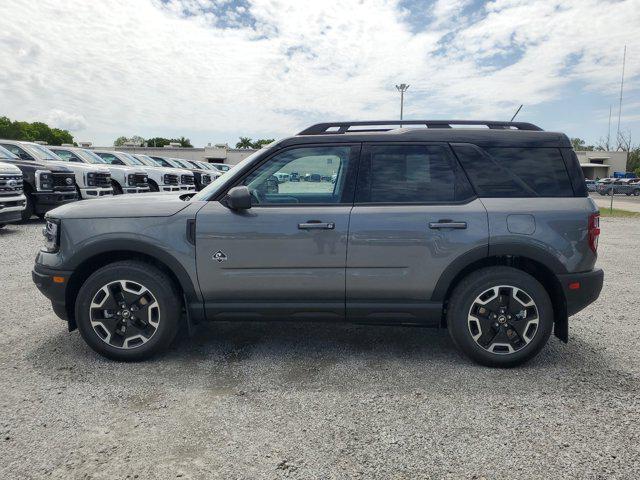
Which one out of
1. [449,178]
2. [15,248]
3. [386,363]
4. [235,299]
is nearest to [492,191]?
[449,178]

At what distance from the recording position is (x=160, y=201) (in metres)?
3.72

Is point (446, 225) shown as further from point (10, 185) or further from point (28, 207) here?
point (28, 207)

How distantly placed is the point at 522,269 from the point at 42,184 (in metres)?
11.2

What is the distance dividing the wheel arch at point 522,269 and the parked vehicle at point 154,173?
1348 cm

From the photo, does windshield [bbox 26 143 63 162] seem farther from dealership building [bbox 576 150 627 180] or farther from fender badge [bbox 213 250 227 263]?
dealership building [bbox 576 150 627 180]

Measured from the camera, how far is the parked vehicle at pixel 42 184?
1104 centimetres

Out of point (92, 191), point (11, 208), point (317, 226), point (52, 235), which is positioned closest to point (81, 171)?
point (92, 191)

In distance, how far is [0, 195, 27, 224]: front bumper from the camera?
946 centimetres

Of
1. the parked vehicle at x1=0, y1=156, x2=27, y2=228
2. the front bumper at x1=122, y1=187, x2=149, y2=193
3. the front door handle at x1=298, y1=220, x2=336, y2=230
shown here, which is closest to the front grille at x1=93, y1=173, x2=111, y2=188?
the front bumper at x1=122, y1=187, x2=149, y2=193

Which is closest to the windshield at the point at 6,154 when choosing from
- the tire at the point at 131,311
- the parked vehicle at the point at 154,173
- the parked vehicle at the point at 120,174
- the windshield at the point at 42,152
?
the windshield at the point at 42,152

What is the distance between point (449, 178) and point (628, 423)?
6.32ft

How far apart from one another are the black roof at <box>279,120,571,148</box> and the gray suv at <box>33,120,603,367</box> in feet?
0.04

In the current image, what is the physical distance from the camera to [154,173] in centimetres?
1606

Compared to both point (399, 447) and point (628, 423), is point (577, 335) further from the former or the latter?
point (399, 447)
